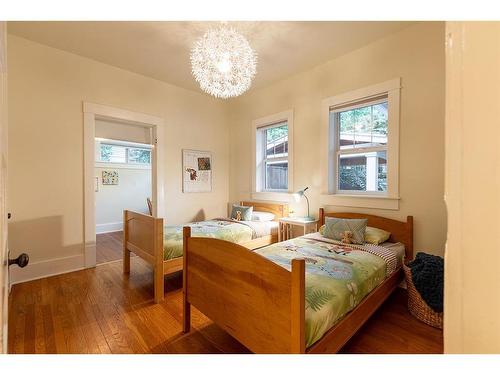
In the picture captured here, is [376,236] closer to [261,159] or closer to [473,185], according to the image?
[261,159]

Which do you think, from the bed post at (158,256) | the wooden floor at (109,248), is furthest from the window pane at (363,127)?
the wooden floor at (109,248)

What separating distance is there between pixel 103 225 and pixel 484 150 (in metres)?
6.14

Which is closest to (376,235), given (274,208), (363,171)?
(363,171)

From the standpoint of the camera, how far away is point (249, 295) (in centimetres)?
130

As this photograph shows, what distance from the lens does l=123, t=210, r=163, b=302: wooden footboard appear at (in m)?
2.24

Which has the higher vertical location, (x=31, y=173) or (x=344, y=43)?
(x=344, y=43)

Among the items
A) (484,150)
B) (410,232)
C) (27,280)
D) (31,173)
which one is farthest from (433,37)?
(27,280)

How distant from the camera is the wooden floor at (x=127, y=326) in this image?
62.7 inches

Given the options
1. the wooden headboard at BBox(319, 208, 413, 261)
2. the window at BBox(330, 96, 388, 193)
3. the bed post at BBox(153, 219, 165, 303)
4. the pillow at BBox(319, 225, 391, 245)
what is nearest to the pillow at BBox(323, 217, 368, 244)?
the pillow at BBox(319, 225, 391, 245)

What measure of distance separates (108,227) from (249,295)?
16.8ft

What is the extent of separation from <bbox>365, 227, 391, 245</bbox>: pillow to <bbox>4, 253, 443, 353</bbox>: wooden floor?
1.80ft

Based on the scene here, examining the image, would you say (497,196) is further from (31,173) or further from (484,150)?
(31,173)

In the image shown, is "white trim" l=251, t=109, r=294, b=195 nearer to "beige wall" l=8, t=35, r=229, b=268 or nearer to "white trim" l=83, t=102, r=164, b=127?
"white trim" l=83, t=102, r=164, b=127

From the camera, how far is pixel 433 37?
88.2 inches
